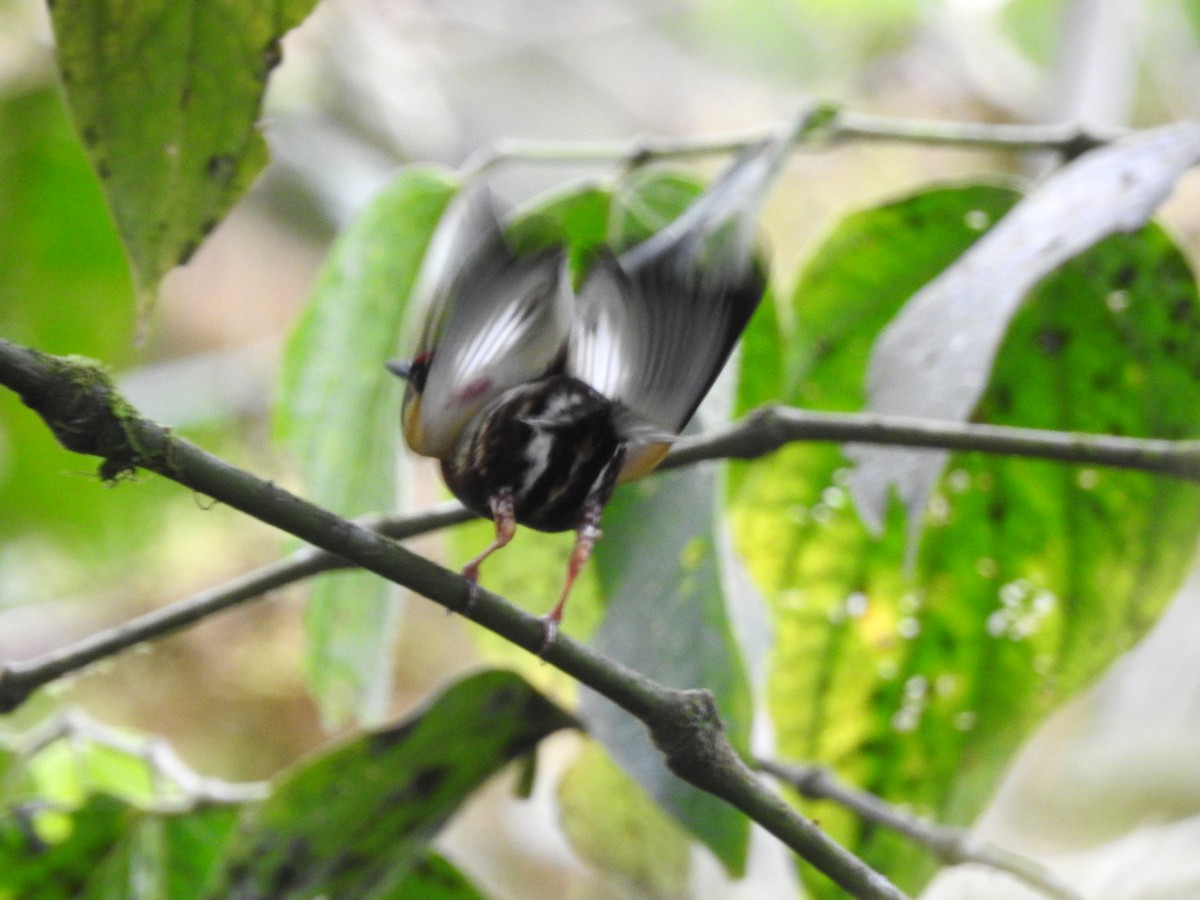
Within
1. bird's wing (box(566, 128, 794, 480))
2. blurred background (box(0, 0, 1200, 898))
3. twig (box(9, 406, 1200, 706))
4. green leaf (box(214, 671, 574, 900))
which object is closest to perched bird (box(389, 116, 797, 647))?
bird's wing (box(566, 128, 794, 480))

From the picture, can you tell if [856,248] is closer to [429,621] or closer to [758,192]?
[758,192]

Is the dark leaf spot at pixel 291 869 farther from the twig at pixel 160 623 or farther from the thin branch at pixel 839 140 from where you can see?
the thin branch at pixel 839 140

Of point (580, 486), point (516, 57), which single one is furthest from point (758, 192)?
point (516, 57)

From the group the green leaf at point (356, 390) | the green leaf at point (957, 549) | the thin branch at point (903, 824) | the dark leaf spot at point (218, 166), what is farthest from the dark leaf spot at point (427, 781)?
the dark leaf spot at point (218, 166)

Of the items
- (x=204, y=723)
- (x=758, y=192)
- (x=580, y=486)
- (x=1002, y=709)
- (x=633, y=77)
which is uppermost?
(x=758, y=192)

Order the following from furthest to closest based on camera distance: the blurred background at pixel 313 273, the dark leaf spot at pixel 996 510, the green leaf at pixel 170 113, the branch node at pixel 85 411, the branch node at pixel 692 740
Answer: the blurred background at pixel 313 273 → the dark leaf spot at pixel 996 510 → the green leaf at pixel 170 113 → the branch node at pixel 692 740 → the branch node at pixel 85 411

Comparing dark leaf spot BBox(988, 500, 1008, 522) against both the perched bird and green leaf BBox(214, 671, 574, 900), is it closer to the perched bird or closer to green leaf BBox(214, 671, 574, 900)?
green leaf BBox(214, 671, 574, 900)

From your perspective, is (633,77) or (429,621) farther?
(633,77)

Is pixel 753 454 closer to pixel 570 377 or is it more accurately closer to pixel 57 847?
pixel 570 377
